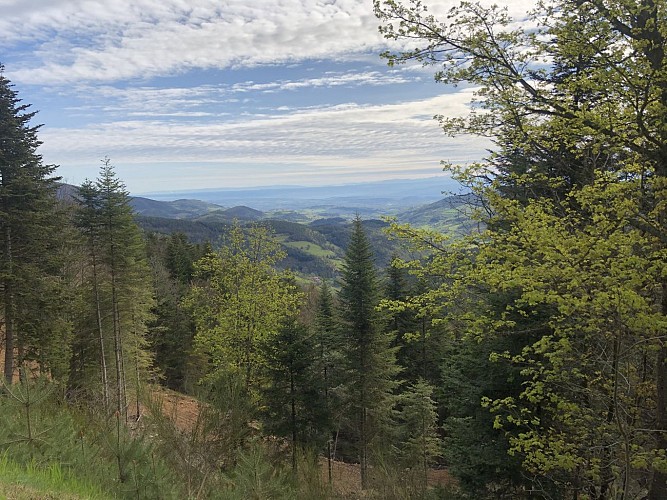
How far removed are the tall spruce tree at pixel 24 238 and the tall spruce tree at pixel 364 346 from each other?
12.4 meters

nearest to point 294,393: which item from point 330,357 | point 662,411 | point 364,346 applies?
point 330,357

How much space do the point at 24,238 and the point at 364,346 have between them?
14897mm

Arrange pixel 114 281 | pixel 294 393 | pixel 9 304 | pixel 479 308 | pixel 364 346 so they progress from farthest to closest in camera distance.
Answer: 1. pixel 114 281
2. pixel 364 346
3. pixel 294 393
4. pixel 9 304
5. pixel 479 308

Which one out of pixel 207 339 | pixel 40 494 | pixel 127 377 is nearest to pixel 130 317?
pixel 127 377

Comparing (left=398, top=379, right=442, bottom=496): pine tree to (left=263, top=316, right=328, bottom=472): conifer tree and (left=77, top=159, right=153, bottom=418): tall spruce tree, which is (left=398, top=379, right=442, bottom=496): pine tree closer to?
(left=263, top=316, right=328, bottom=472): conifer tree

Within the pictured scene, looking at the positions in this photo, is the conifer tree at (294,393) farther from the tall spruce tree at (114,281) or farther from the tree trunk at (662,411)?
the tree trunk at (662,411)

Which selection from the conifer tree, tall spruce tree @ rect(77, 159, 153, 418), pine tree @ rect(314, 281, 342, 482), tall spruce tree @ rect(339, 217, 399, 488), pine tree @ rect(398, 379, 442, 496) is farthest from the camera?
tall spruce tree @ rect(77, 159, 153, 418)

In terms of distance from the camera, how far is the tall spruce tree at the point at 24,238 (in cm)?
1642

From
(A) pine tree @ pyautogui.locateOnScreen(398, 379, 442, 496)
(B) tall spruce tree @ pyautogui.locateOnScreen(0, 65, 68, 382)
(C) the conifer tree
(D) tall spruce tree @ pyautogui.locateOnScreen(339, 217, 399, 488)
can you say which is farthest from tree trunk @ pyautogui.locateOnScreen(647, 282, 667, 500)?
(B) tall spruce tree @ pyautogui.locateOnScreen(0, 65, 68, 382)

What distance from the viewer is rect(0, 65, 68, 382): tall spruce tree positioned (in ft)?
53.9

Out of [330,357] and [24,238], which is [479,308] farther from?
[24,238]

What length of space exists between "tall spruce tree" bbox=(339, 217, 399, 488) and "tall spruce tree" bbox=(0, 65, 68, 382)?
1240 centimetres

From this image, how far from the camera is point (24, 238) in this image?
55.7ft

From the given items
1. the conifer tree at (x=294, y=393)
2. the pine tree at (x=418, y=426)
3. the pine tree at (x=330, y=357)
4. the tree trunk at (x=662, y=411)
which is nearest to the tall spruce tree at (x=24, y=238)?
the conifer tree at (x=294, y=393)
